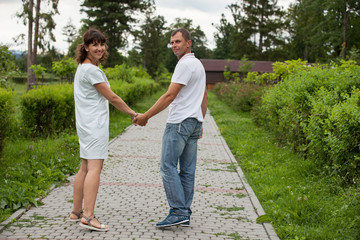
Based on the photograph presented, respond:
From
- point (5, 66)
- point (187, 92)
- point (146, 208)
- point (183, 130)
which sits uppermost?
point (5, 66)

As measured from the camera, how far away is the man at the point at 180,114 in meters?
4.18

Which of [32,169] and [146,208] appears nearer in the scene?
[146,208]

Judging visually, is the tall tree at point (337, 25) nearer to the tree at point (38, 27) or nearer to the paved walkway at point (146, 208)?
the tree at point (38, 27)

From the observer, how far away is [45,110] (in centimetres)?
970

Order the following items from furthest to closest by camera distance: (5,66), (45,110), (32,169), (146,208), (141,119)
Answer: (45,110), (5,66), (32,169), (146,208), (141,119)

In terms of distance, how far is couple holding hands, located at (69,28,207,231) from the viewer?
4.16 metres

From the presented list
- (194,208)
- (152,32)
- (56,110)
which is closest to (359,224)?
(194,208)

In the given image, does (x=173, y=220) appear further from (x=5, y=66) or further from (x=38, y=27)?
(x=38, y=27)

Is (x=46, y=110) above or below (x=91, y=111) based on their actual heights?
below

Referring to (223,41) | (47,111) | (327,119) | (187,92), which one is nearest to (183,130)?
(187,92)

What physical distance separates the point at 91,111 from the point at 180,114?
3.00 feet

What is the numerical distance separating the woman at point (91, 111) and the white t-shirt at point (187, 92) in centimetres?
65

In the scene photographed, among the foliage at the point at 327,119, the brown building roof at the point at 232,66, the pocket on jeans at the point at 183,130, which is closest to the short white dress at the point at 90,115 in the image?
the pocket on jeans at the point at 183,130

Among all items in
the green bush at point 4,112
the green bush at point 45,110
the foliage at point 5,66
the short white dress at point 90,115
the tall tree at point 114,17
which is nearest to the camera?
the short white dress at point 90,115
